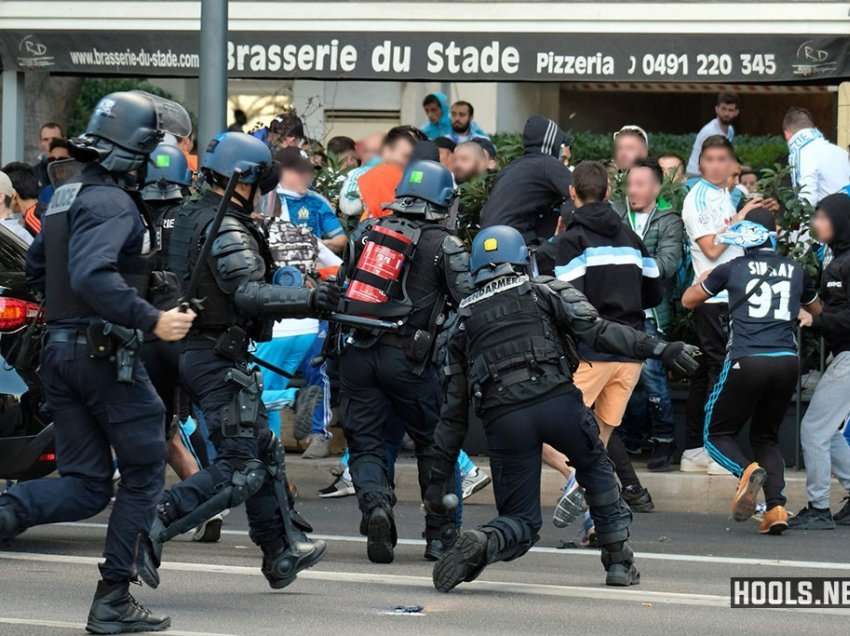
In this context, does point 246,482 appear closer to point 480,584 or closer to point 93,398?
point 93,398

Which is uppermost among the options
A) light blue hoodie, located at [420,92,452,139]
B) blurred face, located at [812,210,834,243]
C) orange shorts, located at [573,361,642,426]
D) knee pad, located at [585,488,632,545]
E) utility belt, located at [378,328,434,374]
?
light blue hoodie, located at [420,92,452,139]

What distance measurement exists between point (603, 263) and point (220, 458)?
3.19 metres

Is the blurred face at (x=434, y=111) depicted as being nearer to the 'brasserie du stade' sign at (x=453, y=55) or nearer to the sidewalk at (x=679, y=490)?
the 'brasserie du stade' sign at (x=453, y=55)

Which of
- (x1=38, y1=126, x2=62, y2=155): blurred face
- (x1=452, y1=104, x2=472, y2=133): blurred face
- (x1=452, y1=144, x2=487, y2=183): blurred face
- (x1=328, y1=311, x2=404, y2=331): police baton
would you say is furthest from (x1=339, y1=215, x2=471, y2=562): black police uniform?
(x1=38, y1=126, x2=62, y2=155): blurred face

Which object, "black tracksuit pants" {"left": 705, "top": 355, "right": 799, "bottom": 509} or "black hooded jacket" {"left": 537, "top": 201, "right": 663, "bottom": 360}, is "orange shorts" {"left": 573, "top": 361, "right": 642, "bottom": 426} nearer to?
"black hooded jacket" {"left": 537, "top": 201, "right": 663, "bottom": 360}

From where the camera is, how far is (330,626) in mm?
7395

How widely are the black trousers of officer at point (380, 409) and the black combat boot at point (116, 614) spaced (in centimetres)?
210

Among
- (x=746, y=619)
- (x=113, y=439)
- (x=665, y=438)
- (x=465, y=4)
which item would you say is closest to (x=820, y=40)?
(x=465, y=4)

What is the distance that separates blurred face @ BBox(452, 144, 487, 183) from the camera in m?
13.0

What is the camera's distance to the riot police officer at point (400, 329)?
9.09 meters

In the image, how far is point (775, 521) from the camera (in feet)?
34.1

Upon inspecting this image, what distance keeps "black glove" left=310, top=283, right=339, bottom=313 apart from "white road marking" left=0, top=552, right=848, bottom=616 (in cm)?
146

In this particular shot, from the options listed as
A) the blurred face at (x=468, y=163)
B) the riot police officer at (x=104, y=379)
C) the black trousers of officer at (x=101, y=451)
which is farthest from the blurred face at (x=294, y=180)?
the black trousers of officer at (x=101, y=451)

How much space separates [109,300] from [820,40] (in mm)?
9146
